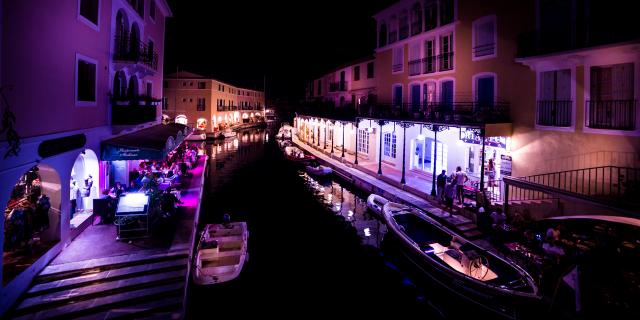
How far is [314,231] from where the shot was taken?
17.8m

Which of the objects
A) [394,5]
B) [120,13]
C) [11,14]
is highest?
[394,5]

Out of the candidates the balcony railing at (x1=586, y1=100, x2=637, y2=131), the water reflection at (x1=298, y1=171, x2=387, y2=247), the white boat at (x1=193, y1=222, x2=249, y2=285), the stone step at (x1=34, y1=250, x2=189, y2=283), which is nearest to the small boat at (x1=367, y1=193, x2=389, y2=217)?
the water reflection at (x1=298, y1=171, x2=387, y2=247)

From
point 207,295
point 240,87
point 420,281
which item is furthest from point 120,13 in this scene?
point 240,87

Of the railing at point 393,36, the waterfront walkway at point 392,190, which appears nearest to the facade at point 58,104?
the waterfront walkway at point 392,190

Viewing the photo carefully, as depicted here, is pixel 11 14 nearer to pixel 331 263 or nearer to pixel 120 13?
pixel 120 13

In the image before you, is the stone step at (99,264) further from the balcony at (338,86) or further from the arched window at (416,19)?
the balcony at (338,86)

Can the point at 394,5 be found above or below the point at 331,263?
above

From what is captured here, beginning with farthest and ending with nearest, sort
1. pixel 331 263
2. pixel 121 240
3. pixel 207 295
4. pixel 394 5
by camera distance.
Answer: pixel 394 5, pixel 331 263, pixel 121 240, pixel 207 295

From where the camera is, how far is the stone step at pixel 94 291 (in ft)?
28.1

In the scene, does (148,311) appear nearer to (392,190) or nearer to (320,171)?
(392,190)

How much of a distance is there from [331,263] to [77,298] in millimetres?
8566

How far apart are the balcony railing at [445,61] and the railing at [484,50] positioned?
2.08 m

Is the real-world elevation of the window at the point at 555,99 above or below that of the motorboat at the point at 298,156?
above

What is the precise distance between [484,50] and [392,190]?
369 inches
